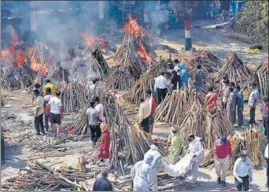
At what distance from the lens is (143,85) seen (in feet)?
73.8

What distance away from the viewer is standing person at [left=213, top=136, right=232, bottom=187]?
50.9 ft

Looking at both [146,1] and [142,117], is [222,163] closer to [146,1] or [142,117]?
[142,117]

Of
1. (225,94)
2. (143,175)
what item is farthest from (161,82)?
(143,175)

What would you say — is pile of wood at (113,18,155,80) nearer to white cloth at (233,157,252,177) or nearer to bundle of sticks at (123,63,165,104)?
bundle of sticks at (123,63,165,104)

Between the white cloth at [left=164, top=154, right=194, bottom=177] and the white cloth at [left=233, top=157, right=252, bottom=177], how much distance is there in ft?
4.08

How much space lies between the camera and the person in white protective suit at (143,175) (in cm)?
1451

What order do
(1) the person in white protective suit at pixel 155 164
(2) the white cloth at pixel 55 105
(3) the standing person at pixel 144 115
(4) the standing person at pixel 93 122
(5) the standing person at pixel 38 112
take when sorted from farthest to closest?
1. (5) the standing person at pixel 38 112
2. (2) the white cloth at pixel 55 105
3. (3) the standing person at pixel 144 115
4. (4) the standing person at pixel 93 122
5. (1) the person in white protective suit at pixel 155 164

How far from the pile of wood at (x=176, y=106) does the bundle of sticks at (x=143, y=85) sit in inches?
60.0

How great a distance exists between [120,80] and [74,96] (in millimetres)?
2998

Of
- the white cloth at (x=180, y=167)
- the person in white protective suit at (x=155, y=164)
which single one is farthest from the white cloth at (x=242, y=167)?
the person in white protective suit at (x=155, y=164)

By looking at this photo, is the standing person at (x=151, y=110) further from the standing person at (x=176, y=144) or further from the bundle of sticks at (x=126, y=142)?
the standing person at (x=176, y=144)

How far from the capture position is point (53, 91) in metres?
21.0

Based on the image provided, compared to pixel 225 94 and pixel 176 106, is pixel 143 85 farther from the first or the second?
pixel 225 94

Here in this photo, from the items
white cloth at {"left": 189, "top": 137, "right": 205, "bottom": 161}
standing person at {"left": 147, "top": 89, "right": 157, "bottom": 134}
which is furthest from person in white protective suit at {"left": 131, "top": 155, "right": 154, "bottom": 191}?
standing person at {"left": 147, "top": 89, "right": 157, "bottom": 134}
